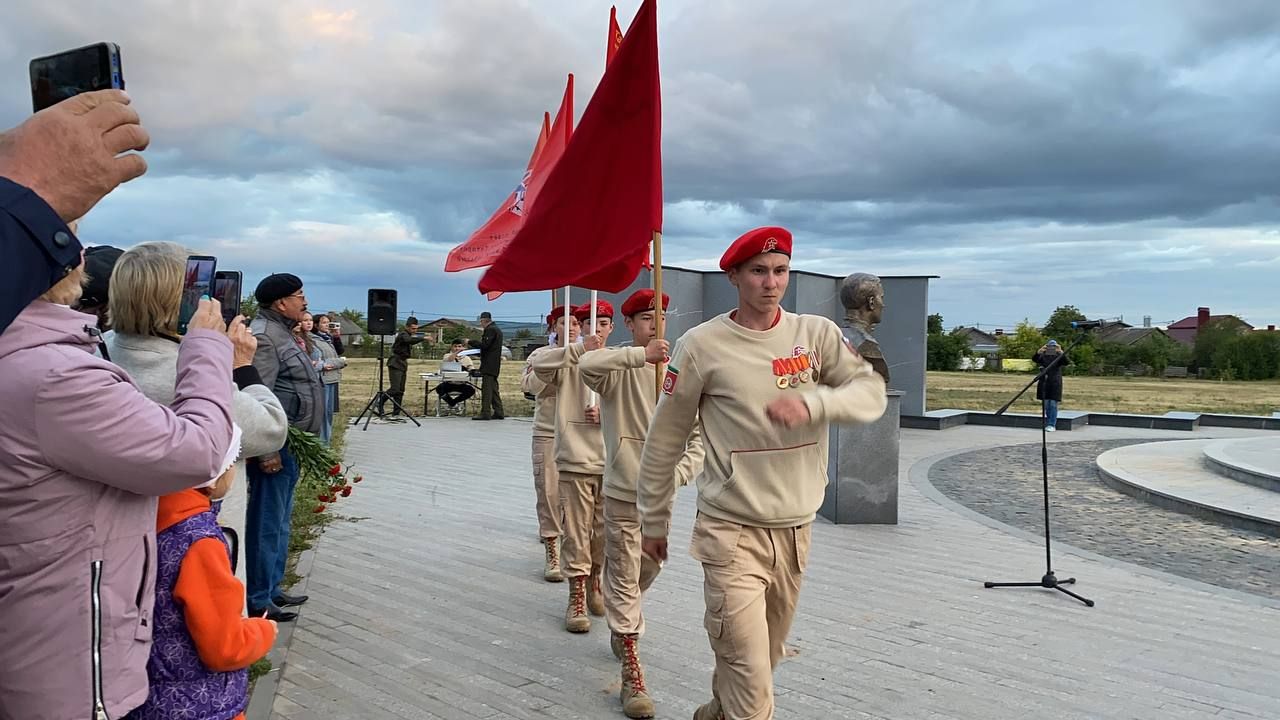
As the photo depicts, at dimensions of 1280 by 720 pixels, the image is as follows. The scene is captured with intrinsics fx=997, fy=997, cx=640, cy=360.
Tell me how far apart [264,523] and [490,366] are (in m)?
15.3

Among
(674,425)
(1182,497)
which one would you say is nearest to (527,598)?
(674,425)

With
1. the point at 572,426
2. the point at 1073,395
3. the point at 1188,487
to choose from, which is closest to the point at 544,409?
the point at 572,426

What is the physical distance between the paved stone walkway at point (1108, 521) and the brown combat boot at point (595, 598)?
478 centimetres

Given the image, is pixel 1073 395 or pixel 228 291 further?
pixel 1073 395

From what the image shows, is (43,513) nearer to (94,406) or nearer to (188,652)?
(94,406)

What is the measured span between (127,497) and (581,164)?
372 cm

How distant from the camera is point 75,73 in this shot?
1907mm

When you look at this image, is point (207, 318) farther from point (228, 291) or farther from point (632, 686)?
point (632, 686)

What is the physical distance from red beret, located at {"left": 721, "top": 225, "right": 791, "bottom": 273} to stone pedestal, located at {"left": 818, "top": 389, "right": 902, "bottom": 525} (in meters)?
5.81

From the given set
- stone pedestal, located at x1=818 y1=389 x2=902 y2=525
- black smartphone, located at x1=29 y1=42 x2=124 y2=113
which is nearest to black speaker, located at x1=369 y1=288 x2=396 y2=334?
stone pedestal, located at x1=818 y1=389 x2=902 y2=525

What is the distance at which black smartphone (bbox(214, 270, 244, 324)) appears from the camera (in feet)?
10.9

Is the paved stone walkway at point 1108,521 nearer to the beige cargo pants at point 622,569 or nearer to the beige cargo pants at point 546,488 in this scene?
the beige cargo pants at point 546,488

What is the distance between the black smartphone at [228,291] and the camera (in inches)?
130

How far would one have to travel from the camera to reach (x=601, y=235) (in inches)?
222
